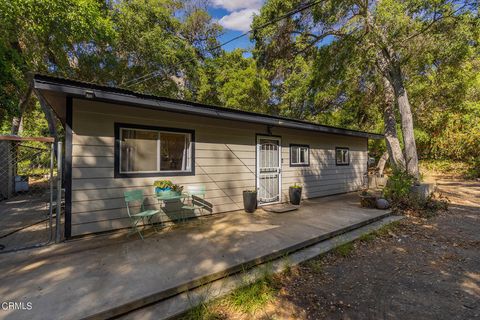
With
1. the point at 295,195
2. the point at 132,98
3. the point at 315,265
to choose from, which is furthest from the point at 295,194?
the point at 132,98

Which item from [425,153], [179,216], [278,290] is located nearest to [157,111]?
[179,216]

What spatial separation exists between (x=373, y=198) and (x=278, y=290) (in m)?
4.78

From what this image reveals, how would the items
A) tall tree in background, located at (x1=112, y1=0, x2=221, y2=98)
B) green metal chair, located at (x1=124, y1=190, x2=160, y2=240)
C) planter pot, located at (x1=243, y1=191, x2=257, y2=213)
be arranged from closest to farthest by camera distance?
green metal chair, located at (x1=124, y1=190, x2=160, y2=240), planter pot, located at (x1=243, y1=191, x2=257, y2=213), tall tree in background, located at (x1=112, y1=0, x2=221, y2=98)

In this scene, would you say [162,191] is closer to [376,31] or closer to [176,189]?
[176,189]

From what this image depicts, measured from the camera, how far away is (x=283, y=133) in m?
6.87

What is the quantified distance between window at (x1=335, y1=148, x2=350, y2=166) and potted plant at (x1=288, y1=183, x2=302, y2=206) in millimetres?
3143

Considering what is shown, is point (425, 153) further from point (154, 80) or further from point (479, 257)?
point (154, 80)

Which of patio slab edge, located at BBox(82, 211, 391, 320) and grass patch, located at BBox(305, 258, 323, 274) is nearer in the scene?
patio slab edge, located at BBox(82, 211, 391, 320)

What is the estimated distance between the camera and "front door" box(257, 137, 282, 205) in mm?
6348

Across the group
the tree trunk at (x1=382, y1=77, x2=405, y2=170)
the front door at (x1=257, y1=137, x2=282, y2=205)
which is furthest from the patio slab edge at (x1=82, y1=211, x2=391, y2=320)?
the tree trunk at (x1=382, y1=77, x2=405, y2=170)

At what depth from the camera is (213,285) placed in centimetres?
266

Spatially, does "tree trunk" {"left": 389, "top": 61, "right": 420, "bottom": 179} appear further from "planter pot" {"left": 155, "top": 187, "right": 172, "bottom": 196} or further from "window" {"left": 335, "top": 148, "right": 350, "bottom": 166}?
"planter pot" {"left": 155, "top": 187, "right": 172, "bottom": 196}

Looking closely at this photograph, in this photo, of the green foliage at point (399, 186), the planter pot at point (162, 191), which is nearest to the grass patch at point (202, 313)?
the planter pot at point (162, 191)

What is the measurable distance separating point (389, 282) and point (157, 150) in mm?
4287
